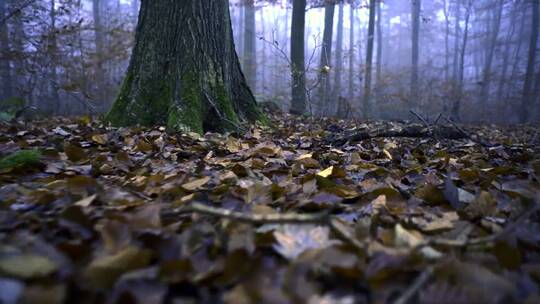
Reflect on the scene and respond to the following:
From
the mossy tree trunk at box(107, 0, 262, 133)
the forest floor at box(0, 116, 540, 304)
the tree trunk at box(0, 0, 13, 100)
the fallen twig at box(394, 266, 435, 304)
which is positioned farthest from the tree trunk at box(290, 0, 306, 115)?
the fallen twig at box(394, 266, 435, 304)

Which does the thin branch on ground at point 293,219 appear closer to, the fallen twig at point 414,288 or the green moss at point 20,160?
the fallen twig at point 414,288

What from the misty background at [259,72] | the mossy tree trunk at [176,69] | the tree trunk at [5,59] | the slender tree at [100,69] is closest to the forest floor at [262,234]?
the mossy tree trunk at [176,69]

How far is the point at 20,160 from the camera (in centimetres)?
175

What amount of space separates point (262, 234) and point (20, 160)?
145 cm

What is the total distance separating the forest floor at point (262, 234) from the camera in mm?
724

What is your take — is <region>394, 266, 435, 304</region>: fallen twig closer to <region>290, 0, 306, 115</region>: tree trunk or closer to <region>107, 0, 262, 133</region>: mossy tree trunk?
<region>107, 0, 262, 133</region>: mossy tree trunk

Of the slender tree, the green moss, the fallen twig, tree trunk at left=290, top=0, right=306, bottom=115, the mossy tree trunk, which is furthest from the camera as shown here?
the slender tree

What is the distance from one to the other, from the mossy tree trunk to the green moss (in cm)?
158

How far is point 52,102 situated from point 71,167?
39.7 ft

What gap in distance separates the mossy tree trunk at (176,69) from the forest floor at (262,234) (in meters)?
1.53

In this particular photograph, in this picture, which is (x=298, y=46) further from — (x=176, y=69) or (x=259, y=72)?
(x=259, y=72)

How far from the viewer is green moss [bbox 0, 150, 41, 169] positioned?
5.63 feet

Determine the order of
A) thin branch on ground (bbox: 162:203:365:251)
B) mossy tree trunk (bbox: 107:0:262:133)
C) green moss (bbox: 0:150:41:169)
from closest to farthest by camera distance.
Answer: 1. thin branch on ground (bbox: 162:203:365:251)
2. green moss (bbox: 0:150:41:169)
3. mossy tree trunk (bbox: 107:0:262:133)

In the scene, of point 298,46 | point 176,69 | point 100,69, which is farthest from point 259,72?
point 176,69
